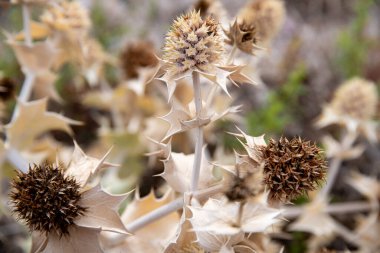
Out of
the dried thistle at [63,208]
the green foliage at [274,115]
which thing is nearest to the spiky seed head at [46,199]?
the dried thistle at [63,208]

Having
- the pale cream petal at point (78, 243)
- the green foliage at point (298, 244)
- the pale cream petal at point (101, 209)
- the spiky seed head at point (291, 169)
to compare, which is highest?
the spiky seed head at point (291, 169)

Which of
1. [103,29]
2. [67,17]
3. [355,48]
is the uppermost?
[67,17]

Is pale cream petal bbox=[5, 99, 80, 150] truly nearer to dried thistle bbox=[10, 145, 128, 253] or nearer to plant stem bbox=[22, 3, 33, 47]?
plant stem bbox=[22, 3, 33, 47]

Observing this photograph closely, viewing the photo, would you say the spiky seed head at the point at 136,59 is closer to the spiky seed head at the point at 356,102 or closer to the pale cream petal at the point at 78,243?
the spiky seed head at the point at 356,102

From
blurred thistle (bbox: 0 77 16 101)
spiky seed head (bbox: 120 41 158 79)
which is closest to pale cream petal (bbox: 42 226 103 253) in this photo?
blurred thistle (bbox: 0 77 16 101)

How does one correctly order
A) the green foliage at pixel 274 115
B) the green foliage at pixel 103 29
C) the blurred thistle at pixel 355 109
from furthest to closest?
the green foliage at pixel 103 29
the green foliage at pixel 274 115
the blurred thistle at pixel 355 109

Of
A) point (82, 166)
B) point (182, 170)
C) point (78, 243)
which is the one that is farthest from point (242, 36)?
point (78, 243)

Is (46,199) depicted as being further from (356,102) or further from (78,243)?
(356,102)
